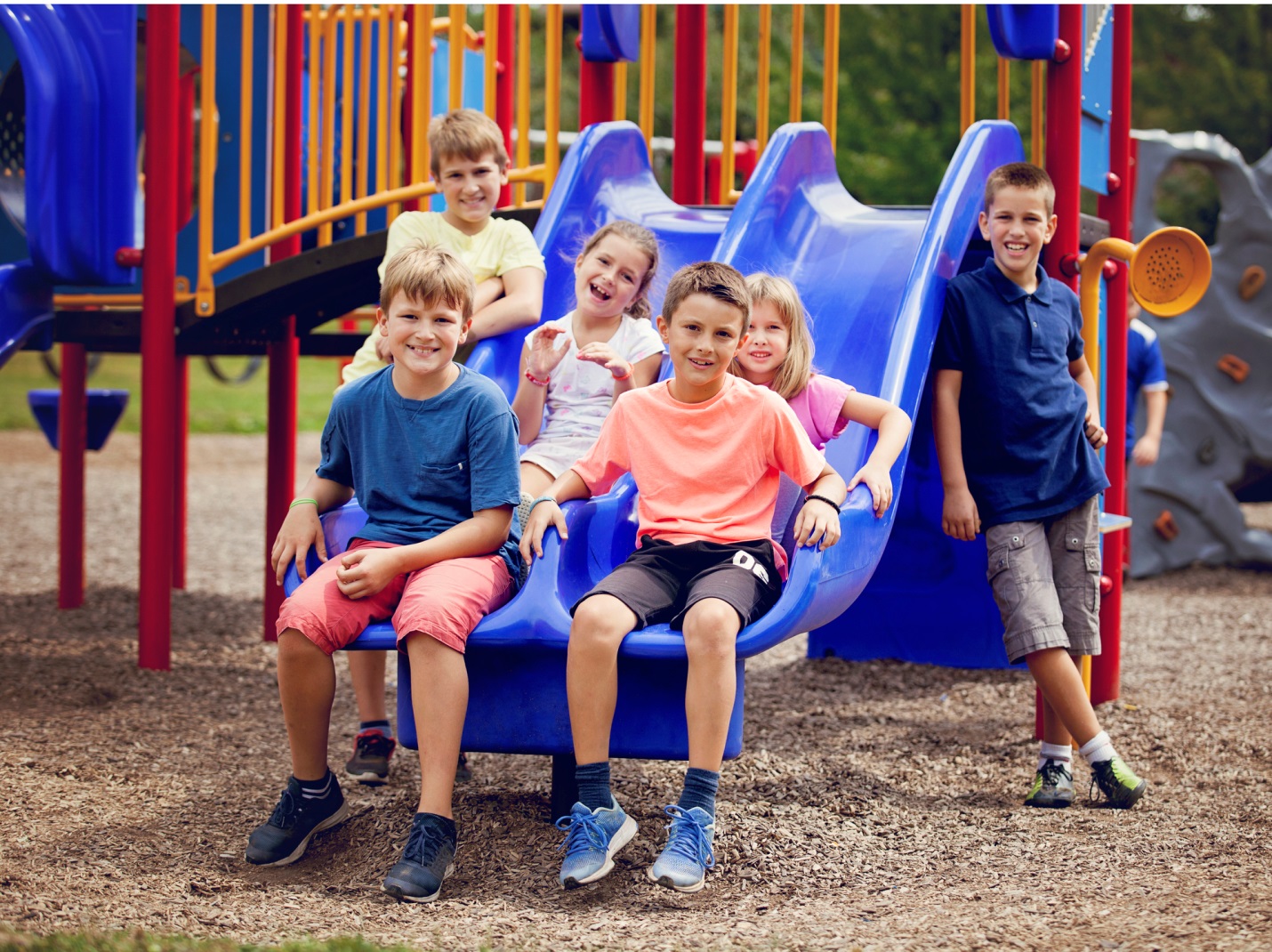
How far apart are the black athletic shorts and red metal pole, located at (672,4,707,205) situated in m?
2.76

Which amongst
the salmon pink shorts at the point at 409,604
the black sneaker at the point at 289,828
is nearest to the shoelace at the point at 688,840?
the salmon pink shorts at the point at 409,604

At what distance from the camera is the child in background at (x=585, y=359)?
137 inches

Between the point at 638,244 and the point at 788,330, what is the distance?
0.47 m

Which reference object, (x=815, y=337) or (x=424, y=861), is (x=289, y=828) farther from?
(x=815, y=337)

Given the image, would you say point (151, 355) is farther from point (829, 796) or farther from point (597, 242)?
point (829, 796)

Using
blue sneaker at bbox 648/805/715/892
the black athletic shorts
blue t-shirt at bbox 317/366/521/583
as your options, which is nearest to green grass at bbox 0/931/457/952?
blue sneaker at bbox 648/805/715/892

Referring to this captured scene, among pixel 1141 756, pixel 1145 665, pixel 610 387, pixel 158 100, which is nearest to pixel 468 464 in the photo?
pixel 610 387

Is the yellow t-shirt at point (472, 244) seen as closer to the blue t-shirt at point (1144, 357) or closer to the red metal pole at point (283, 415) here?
the red metal pole at point (283, 415)

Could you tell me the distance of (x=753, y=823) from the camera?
3.18 m

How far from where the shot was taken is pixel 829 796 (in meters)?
3.48

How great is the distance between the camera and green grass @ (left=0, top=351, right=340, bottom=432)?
54.3 ft

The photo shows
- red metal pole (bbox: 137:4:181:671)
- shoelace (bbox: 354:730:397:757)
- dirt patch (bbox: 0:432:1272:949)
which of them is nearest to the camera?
dirt patch (bbox: 0:432:1272:949)

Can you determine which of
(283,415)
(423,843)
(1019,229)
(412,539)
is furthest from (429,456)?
(283,415)

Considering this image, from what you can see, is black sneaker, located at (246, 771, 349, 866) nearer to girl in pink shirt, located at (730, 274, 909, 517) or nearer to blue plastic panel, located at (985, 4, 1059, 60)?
girl in pink shirt, located at (730, 274, 909, 517)
